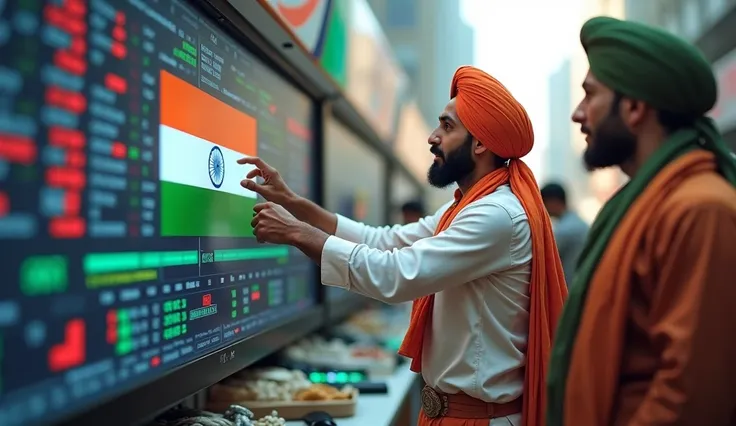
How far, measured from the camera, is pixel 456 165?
1.95 m

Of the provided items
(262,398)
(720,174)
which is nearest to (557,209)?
(262,398)

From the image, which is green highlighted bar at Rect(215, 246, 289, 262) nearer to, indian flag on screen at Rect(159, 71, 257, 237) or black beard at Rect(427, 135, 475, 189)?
indian flag on screen at Rect(159, 71, 257, 237)

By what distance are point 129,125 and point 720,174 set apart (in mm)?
1142

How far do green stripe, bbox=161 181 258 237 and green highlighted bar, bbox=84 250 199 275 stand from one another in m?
0.05

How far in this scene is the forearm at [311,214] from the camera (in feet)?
6.70

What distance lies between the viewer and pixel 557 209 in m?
4.77

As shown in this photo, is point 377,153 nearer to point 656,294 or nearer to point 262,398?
point 262,398

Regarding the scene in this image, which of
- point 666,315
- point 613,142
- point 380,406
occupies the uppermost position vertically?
point 613,142

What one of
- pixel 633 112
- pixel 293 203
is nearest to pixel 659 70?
pixel 633 112

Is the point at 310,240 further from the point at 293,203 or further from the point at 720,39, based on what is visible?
the point at 720,39

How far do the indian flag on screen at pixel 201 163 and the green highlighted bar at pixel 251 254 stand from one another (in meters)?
0.05

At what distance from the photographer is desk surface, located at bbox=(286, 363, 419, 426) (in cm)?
212

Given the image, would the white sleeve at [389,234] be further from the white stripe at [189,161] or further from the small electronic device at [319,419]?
the small electronic device at [319,419]

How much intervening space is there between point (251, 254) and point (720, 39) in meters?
7.60
